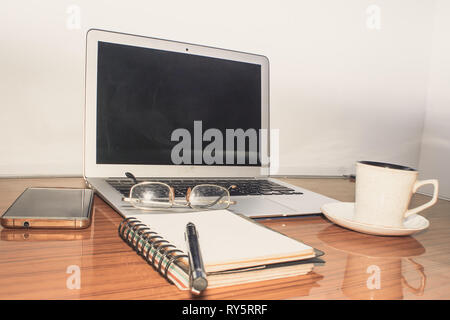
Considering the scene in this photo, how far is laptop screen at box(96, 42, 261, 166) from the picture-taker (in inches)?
35.6

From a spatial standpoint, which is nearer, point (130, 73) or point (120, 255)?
point (120, 255)

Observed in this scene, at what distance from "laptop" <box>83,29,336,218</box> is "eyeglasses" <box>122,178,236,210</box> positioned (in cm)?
5

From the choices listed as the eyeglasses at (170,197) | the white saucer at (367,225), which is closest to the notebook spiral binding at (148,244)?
the eyeglasses at (170,197)

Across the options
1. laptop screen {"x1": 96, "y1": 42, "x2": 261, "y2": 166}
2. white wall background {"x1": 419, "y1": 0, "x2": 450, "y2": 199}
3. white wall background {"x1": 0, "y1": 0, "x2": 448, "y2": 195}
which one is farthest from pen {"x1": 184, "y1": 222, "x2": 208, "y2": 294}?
white wall background {"x1": 419, "y1": 0, "x2": 450, "y2": 199}

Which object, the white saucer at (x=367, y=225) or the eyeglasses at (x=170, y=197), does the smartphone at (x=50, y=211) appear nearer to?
the eyeglasses at (x=170, y=197)

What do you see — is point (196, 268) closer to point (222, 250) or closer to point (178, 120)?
point (222, 250)

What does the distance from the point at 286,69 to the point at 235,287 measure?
42.2 inches

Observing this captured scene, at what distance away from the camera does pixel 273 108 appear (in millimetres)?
1353

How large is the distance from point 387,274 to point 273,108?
0.93 metres

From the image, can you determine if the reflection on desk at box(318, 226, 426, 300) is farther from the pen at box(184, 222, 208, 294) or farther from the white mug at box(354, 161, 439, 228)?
the pen at box(184, 222, 208, 294)

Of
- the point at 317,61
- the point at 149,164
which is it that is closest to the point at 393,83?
the point at 317,61

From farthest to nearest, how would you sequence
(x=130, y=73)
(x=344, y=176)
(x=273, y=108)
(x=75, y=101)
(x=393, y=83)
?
(x=393, y=83), (x=344, y=176), (x=273, y=108), (x=75, y=101), (x=130, y=73)

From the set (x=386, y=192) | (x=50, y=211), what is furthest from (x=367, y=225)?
(x=50, y=211)
